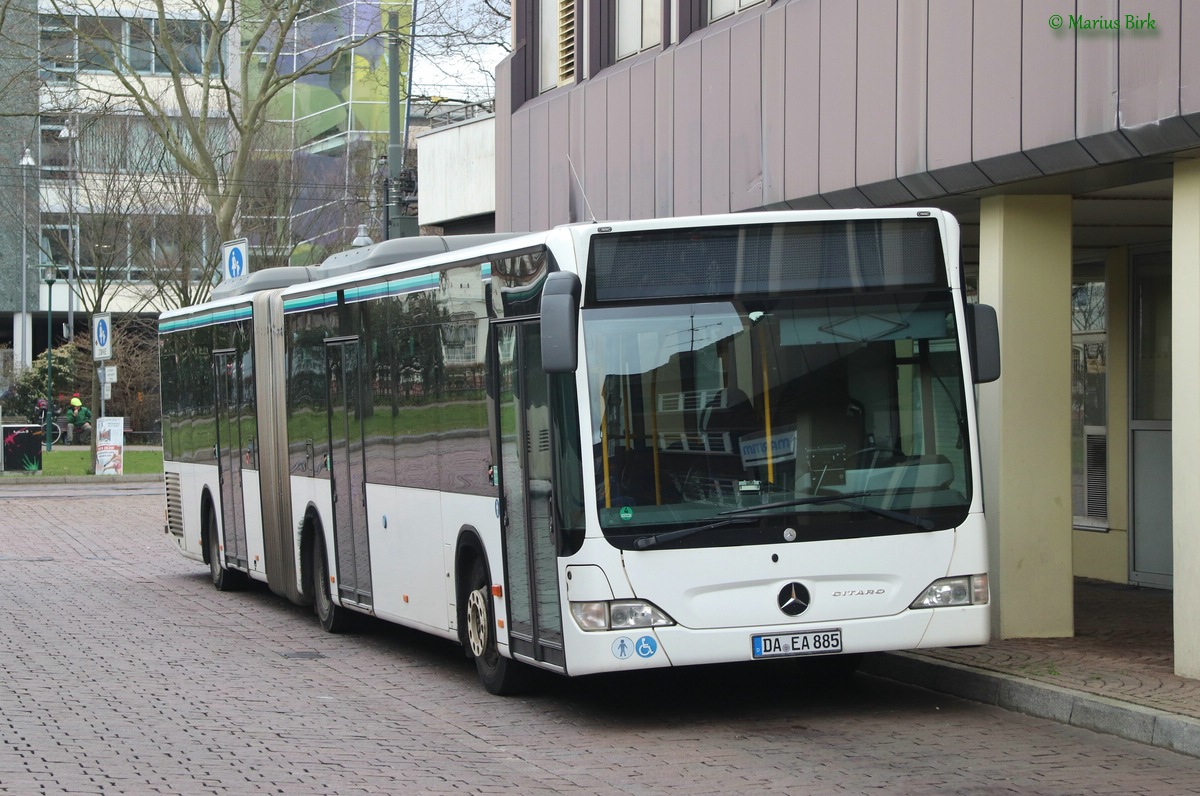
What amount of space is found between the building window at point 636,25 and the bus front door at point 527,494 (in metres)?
7.94

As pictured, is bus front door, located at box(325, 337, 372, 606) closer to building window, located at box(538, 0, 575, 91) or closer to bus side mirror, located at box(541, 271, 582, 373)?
bus side mirror, located at box(541, 271, 582, 373)

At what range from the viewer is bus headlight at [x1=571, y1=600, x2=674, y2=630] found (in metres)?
9.24

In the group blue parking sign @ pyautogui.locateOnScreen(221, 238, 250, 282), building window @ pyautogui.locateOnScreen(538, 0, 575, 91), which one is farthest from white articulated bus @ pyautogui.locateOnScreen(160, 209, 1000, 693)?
blue parking sign @ pyautogui.locateOnScreen(221, 238, 250, 282)

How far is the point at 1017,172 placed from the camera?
11.5 meters

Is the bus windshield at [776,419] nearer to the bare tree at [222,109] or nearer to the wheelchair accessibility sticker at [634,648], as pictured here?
the wheelchair accessibility sticker at [634,648]

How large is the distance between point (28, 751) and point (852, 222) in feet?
16.6

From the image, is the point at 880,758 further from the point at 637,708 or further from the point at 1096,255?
the point at 1096,255

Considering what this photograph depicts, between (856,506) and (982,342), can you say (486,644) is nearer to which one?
(856,506)

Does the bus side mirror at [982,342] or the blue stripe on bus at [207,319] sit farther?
the blue stripe on bus at [207,319]

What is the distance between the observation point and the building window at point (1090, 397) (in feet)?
52.6

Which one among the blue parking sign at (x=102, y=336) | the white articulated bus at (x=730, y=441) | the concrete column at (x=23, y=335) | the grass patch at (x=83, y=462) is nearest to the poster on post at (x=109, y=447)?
the grass patch at (x=83, y=462)

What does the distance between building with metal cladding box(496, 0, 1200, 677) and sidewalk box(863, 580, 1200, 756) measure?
1.42 ft

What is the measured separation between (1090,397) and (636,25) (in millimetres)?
5882

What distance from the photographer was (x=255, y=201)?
139 ft
